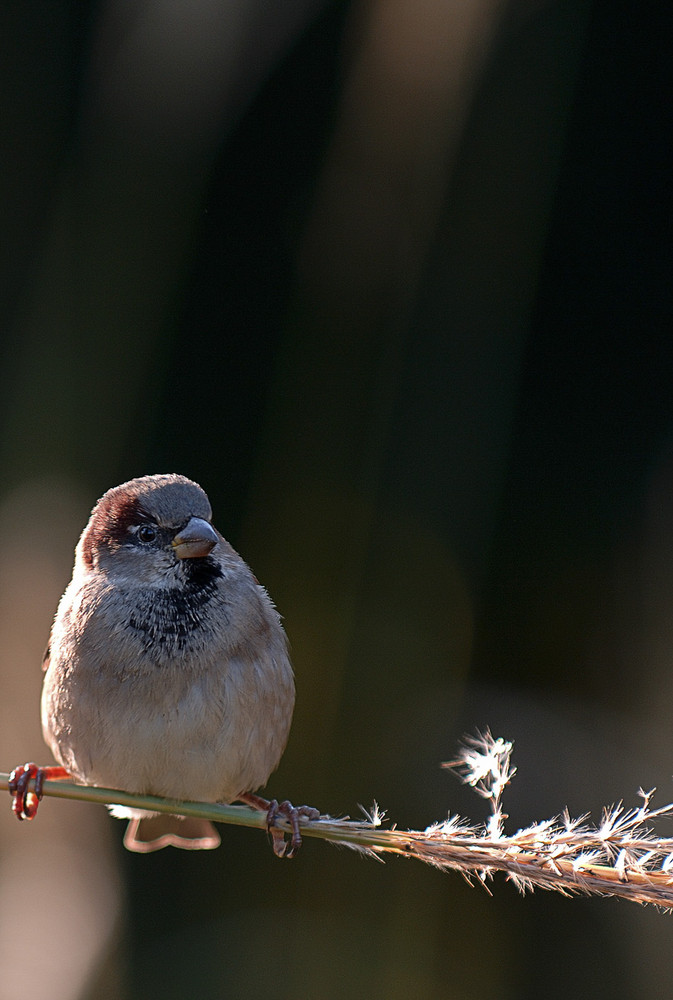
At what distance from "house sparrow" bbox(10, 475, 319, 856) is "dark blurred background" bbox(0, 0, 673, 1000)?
68 centimetres

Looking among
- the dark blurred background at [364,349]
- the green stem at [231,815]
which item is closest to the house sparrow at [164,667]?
the green stem at [231,815]

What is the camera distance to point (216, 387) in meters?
3.01

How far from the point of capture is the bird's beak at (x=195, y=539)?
1900mm

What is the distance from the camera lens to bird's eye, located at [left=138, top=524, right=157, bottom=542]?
6.45ft

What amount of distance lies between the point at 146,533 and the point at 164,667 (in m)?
0.29

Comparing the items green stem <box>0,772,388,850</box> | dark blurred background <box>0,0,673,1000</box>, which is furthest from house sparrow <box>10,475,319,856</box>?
dark blurred background <box>0,0,673,1000</box>

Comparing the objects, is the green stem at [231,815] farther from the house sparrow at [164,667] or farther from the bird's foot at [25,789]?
the bird's foot at [25,789]

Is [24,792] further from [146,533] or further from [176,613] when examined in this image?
[146,533]

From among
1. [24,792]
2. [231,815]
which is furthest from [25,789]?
[231,815]

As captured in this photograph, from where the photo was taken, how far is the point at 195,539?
1911 millimetres

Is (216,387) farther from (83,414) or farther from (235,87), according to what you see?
(235,87)

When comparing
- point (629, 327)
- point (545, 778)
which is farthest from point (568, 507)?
point (545, 778)

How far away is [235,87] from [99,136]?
455 mm

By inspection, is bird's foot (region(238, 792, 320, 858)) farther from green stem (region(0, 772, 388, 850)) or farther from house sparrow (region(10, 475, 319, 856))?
green stem (region(0, 772, 388, 850))
